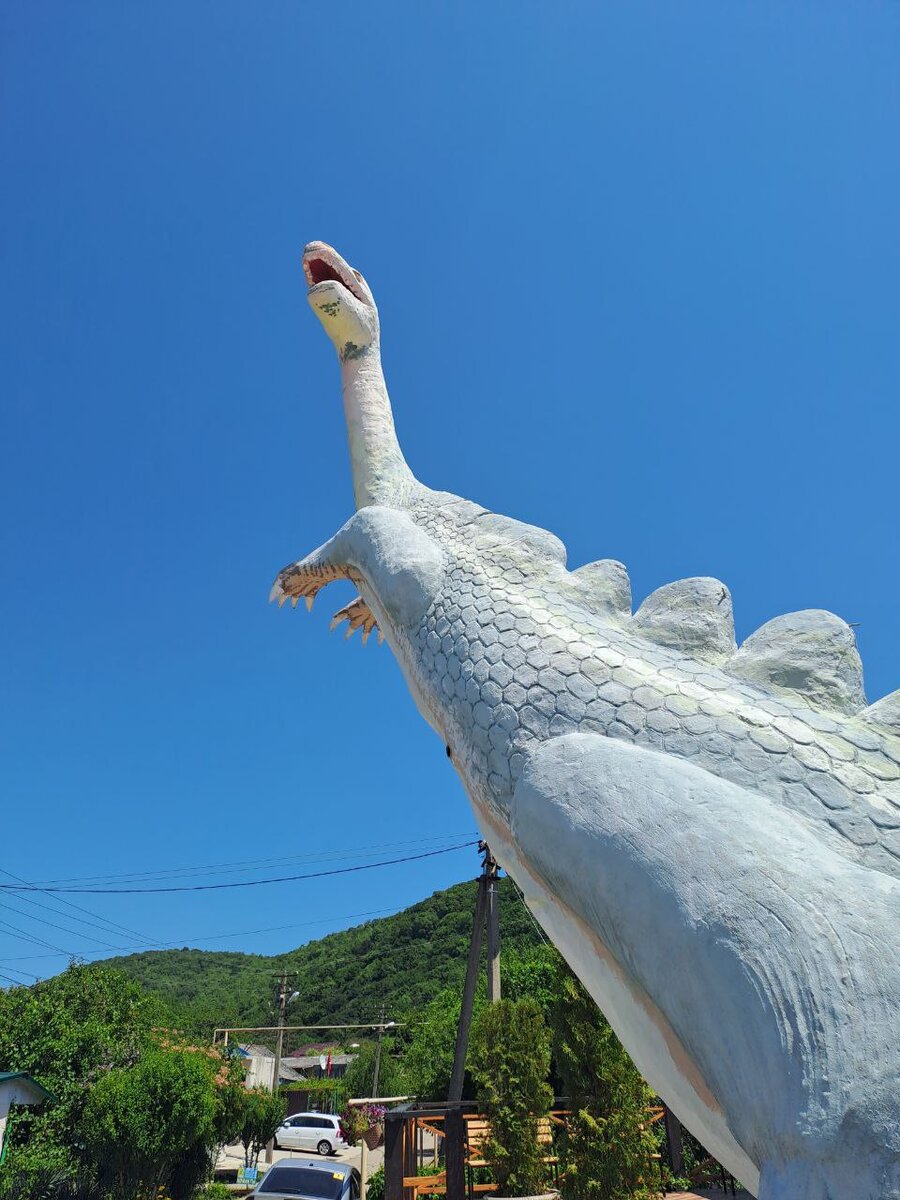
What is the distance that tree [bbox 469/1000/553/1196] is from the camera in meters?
9.12

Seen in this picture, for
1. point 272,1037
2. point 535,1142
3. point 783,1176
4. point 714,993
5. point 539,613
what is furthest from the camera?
point 272,1037

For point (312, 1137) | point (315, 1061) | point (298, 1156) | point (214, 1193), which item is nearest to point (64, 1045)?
point (214, 1193)

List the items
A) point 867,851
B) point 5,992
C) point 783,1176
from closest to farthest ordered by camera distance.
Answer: point 783,1176 < point 867,851 < point 5,992

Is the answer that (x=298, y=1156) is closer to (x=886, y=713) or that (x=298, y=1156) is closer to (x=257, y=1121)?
(x=257, y=1121)

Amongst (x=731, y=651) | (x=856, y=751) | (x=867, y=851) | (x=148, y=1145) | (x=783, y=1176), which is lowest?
(x=148, y=1145)

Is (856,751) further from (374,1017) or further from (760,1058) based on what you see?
(374,1017)

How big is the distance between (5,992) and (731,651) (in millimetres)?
14585

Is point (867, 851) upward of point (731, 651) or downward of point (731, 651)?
downward

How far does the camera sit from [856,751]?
198cm

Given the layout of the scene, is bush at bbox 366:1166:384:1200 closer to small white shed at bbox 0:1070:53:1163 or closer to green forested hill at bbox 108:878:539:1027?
small white shed at bbox 0:1070:53:1163

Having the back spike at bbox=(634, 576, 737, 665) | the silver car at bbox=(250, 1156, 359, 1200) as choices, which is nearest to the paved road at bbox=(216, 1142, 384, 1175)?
the silver car at bbox=(250, 1156, 359, 1200)

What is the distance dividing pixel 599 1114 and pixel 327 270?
27.8ft

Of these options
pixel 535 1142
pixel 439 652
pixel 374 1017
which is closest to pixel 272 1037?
pixel 374 1017

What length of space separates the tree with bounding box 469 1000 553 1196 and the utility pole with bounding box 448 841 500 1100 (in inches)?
75.7
